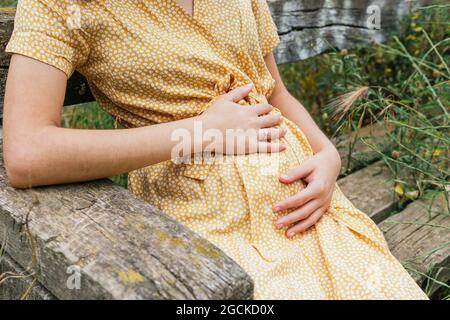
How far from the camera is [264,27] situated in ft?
4.95

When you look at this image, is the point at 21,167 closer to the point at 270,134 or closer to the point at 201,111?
the point at 201,111

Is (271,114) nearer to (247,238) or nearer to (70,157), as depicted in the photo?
(247,238)

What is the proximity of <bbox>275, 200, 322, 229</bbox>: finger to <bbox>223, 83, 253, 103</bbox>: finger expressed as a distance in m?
0.30

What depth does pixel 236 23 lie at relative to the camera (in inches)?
50.9

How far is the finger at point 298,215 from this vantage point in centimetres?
117

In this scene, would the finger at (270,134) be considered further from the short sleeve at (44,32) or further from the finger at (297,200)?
the short sleeve at (44,32)

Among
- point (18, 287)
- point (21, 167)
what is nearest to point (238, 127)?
point (21, 167)

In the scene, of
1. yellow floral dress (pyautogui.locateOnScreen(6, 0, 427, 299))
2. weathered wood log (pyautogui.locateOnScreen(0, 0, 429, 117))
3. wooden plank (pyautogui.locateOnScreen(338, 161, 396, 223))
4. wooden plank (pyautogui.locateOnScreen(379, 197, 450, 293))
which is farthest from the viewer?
weathered wood log (pyautogui.locateOnScreen(0, 0, 429, 117))

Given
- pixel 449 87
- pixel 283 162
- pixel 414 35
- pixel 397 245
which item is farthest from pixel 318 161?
pixel 414 35

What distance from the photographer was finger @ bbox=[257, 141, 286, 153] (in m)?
1.21

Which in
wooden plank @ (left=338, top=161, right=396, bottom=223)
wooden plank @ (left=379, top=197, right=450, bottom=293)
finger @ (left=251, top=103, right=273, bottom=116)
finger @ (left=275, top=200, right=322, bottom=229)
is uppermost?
finger @ (left=251, top=103, right=273, bottom=116)

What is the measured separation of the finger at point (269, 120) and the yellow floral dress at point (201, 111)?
63 millimetres

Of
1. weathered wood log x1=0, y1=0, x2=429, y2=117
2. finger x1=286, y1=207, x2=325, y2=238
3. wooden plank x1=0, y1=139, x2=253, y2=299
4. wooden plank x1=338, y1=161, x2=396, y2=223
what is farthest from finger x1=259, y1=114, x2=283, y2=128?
weathered wood log x1=0, y1=0, x2=429, y2=117

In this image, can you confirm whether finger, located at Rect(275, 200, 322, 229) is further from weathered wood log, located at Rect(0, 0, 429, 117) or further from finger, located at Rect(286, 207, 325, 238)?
weathered wood log, located at Rect(0, 0, 429, 117)
